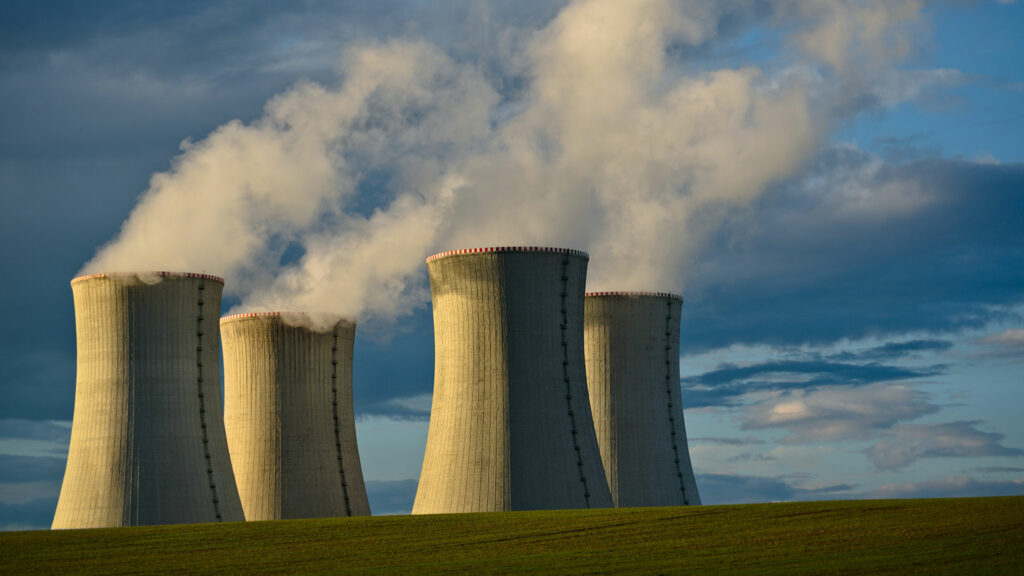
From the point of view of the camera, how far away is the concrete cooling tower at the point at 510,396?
2747cm

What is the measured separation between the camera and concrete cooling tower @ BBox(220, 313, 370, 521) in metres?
34.2

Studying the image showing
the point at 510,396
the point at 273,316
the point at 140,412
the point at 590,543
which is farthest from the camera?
the point at 273,316

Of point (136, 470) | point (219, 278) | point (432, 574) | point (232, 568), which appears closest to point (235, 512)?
point (136, 470)

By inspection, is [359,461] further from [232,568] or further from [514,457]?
[232,568]

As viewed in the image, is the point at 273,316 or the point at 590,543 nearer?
the point at 590,543

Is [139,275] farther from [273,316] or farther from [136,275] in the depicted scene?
[273,316]

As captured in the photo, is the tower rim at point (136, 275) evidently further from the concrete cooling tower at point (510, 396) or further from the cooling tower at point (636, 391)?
the cooling tower at point (636, 391)

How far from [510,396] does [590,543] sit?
7055 mm

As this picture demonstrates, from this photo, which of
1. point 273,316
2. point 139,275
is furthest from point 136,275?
point 273,316

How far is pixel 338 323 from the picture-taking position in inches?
1378

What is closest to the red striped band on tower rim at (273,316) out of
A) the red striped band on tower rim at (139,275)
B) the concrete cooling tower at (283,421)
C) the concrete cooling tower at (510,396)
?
the concrete cooling tower at (283,421)

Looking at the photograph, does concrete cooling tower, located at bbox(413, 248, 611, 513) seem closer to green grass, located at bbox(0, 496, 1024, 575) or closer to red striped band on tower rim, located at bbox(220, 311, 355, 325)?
green grass, located at bbox(0, 496, 1024, 575)

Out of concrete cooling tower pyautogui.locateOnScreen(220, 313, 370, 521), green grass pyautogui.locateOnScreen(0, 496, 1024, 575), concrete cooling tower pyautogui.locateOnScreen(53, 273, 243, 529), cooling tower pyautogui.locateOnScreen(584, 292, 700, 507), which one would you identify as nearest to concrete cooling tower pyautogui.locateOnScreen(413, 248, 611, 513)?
green grass pyautogui.locateOnScreen(0, 496, 1024, 575)

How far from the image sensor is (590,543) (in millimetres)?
20844
